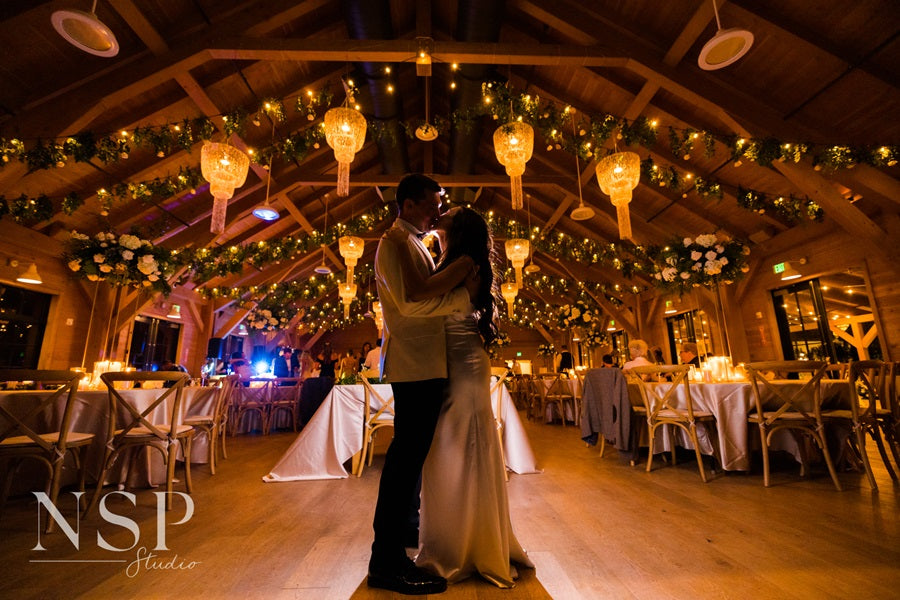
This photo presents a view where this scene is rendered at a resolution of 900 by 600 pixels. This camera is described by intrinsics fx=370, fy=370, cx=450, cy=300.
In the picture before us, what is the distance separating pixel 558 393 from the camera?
7418 millimetres

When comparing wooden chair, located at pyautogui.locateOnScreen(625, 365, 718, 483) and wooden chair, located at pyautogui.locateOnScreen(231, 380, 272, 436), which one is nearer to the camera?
wooden chair, located at pyautogui.locateOnScreen(625, 365, 718, 483)

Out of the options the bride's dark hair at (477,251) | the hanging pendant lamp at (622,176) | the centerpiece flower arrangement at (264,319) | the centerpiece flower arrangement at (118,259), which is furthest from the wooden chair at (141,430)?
the centerpiece flower arrangement at (264,319)

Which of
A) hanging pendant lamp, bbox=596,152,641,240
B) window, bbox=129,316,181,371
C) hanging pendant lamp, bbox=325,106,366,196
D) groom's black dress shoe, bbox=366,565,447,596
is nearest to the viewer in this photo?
groom's black dress shoe, bbox=366,565,447,596

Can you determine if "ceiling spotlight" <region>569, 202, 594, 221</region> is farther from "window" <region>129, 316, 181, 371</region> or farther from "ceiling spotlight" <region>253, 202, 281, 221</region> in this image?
"window" <region>129, 316, 181, 371</region>

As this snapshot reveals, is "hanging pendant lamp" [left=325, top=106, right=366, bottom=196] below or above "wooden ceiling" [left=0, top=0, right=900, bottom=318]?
below

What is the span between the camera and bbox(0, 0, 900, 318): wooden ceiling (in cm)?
365

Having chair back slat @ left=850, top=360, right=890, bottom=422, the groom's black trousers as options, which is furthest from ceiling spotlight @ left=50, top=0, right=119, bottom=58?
chair back slat @ left=850, top=360, right=890, bottom=422

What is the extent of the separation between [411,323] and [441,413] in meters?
0.38

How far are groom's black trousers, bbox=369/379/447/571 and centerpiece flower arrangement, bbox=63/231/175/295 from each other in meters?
4.23

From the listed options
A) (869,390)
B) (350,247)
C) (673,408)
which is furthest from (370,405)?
(869,390)

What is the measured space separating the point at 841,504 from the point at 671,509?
108 centimetres

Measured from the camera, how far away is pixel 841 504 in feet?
7.64

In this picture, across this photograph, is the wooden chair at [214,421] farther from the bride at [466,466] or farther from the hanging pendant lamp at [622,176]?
the hanging pendant lamp at [622,176]

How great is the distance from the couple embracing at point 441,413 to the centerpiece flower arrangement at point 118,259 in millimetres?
4138
